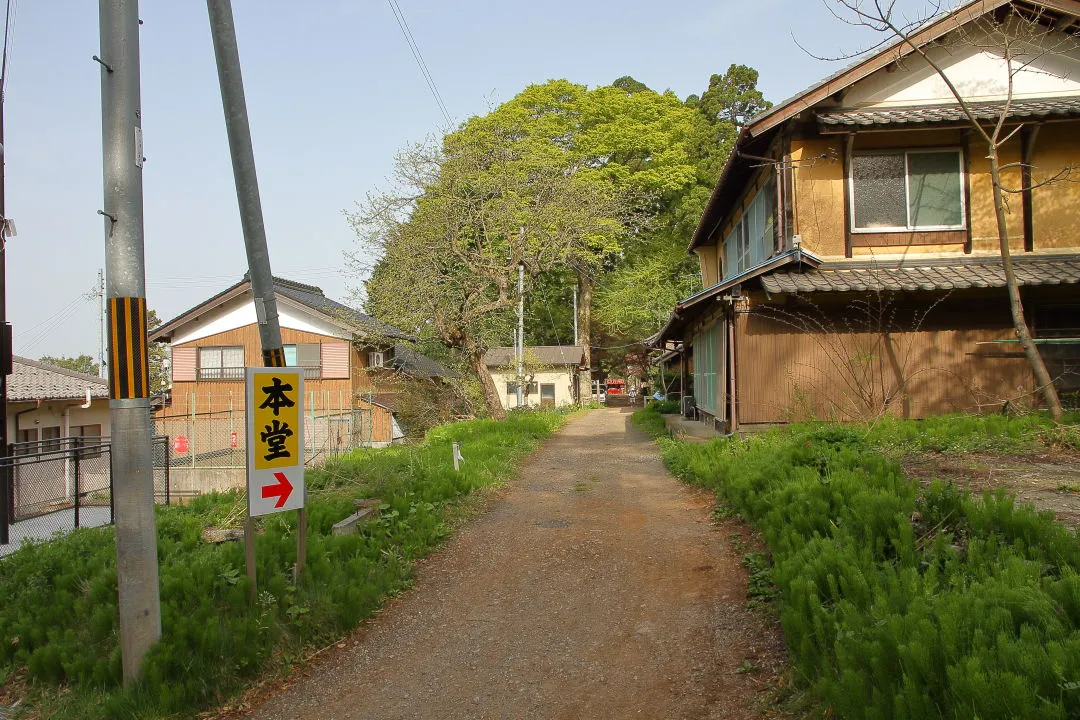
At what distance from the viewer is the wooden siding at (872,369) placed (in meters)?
11.9

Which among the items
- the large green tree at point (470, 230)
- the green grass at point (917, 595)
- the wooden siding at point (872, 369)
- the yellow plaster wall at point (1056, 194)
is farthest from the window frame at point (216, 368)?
the yellow plaster wall at point (1056, 194)

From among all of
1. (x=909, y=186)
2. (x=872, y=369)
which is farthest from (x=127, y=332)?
(x=909, y=186)

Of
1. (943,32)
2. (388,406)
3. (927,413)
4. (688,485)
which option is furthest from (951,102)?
(388,406)

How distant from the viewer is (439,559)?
25.3ft

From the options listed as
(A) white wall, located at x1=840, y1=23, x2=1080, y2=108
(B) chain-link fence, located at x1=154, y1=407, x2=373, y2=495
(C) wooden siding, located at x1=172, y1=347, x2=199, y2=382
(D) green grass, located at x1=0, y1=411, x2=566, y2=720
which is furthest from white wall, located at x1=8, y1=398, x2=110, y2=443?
(A) white wall, located at x1=840, y1=23, x2=1080, y2=108

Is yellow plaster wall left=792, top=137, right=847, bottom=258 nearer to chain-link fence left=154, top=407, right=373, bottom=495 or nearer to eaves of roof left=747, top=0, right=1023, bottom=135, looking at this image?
eaves of roof left=747, top=0, right=1023, bottom=135

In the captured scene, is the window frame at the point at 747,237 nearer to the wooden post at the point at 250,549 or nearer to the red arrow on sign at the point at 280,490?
the red arrow on sign at the point at 280,490

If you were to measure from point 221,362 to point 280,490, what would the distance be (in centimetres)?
2555

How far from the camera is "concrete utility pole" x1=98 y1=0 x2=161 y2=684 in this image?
496 cm

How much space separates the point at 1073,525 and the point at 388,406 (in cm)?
2687

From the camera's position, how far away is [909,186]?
12609mm

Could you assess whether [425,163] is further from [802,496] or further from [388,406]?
[802,496]

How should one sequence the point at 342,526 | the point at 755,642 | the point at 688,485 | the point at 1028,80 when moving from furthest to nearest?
the point at 1028,80
the point at 688,485
the point at 342,526
the point at 755,642

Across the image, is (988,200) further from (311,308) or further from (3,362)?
(311,308)
